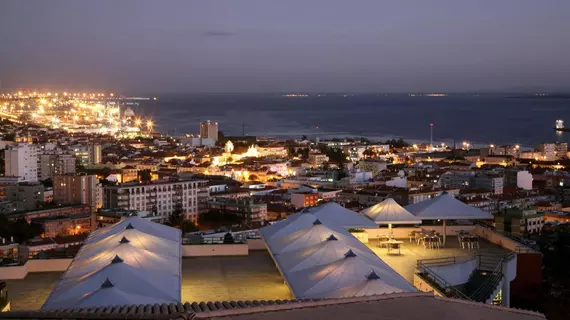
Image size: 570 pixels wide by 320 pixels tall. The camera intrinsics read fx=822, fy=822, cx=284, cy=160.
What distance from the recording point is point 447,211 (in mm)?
6551

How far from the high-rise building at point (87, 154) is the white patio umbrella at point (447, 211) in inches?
982

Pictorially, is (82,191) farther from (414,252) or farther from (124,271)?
(124,271)

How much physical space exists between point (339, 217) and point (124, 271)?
2472mm

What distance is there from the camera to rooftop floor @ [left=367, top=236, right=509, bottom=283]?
5624mm

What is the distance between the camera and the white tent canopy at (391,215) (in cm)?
640

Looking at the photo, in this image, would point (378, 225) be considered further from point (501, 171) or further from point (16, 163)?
point (16, 163)

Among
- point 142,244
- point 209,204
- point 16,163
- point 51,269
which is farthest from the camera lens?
point 16,163

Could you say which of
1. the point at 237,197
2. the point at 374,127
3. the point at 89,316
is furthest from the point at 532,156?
the point at 89,316

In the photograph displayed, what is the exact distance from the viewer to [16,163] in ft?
86.0

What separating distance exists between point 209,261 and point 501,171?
2039 centimetres

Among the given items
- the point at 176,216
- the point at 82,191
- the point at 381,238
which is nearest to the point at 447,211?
the point at 381,238

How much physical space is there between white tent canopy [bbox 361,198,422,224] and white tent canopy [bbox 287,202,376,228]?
0.24ft

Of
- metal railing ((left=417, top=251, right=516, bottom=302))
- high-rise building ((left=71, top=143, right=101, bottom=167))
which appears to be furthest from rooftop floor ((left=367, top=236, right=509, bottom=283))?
high-rise building ((left=71, top=143, right=101, bottom=167))

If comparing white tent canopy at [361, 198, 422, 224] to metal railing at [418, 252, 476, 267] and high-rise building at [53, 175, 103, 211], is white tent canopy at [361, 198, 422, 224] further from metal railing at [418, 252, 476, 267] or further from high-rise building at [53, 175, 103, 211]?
high-rise building at [53, 175, 103, 211]
